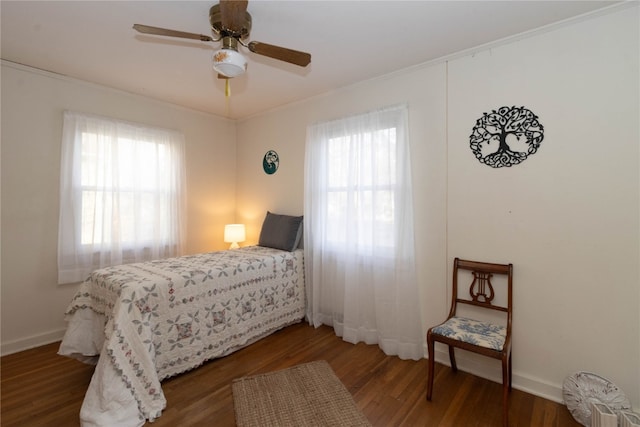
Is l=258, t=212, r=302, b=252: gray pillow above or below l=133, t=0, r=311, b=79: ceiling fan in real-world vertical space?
below

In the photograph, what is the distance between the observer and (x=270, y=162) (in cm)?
378

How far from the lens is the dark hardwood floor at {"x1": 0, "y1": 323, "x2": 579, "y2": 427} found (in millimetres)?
1783

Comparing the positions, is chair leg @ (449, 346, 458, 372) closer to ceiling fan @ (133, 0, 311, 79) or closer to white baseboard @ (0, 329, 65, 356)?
ceiling fan @ (133, 0, 311, 79)

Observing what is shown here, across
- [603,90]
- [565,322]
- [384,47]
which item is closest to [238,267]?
[384,47]

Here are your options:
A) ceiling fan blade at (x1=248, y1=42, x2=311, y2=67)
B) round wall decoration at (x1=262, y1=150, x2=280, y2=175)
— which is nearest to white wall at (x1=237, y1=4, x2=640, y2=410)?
ceiling fan blade at (x1=248, y1=42, x2=311, y2=67)

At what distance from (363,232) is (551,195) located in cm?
142

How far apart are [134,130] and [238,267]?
6.44 feet

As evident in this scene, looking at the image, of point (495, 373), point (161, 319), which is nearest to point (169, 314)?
point (161, 319)

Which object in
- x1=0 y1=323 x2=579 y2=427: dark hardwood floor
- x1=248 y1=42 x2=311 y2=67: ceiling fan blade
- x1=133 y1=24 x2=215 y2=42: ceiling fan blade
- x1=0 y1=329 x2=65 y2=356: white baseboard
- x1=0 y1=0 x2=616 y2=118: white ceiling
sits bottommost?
x1=0 y1=323 x2=579 y2=427: dark hardwood floor

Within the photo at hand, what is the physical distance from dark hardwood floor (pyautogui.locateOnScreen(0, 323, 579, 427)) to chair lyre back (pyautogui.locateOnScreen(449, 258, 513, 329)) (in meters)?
0.56

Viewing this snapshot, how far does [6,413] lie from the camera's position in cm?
181

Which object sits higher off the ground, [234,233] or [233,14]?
[233,14]

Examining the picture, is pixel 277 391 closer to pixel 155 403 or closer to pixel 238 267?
pixel 155 403

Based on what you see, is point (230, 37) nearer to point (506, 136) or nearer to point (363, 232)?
point (363, 232)
